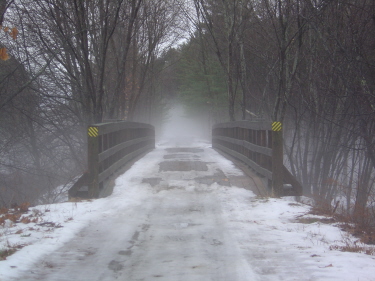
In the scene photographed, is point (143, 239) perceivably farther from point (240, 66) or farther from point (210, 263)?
point (240, 66)

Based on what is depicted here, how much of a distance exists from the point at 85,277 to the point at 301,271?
86.0 inches

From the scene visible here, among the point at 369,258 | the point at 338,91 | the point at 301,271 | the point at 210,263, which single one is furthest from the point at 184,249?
the point at 338,91

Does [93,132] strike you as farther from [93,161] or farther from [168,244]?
[168,244]

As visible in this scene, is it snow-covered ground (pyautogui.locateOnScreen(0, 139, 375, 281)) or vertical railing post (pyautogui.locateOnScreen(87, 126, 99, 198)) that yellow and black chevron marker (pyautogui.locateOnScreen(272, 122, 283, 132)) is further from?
vertical railing post (pyautogui.locateOnScreen(87, 126, 99, 198))

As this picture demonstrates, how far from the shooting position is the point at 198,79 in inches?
1631

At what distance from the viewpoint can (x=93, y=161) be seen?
8.79m

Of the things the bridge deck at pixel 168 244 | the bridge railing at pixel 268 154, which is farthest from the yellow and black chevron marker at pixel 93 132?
the bridge railing at pixel 268 154

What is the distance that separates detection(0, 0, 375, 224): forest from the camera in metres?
10.8

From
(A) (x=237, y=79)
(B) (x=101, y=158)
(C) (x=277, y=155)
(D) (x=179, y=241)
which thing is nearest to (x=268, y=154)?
(C) (x=277, y=155)

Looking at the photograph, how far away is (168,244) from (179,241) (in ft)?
0.64

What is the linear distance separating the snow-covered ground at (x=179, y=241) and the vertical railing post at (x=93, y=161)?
0.41m

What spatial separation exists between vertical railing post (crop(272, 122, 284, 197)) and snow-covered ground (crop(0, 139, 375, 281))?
41cm

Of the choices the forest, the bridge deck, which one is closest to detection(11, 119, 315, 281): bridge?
the bridge deck

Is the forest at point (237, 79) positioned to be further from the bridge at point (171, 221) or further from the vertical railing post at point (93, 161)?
the vertical railing post at point (93, 161)
